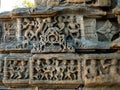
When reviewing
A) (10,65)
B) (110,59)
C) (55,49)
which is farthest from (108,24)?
(10,65)

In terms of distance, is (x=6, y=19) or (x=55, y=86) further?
(x=6, y=19)

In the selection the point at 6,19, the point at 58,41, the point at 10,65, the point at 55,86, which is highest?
the point at 6,19

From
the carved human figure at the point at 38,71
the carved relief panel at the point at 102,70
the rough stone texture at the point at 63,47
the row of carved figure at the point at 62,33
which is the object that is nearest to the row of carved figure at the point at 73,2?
the rough stone texture at the point at 63,47

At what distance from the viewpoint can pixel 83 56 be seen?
3.14 metres

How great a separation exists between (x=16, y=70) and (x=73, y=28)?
0.81 metres

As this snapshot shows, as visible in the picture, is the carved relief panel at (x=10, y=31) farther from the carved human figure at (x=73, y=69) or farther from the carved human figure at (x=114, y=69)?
the carved human figure at (x=114, y=69)

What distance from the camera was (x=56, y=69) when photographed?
10.3ft

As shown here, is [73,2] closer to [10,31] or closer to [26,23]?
[26,23]

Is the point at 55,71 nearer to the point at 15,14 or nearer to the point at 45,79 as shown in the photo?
the point at 45,79

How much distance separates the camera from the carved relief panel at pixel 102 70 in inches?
120

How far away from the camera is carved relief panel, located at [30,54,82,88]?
3105mm

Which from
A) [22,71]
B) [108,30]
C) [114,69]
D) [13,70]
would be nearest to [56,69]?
[22,71]

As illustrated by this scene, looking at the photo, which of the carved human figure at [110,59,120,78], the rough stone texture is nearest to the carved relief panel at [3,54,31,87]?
the rough stone texture

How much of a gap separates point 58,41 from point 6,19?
2.47 feet
